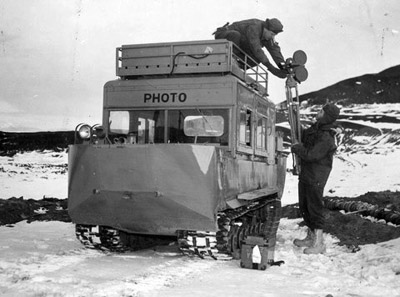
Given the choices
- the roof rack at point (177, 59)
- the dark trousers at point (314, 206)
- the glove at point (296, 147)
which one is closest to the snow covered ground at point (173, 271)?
the dark trousers at point (314, 206)

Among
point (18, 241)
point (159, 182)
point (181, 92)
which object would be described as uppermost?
point (181, 92)

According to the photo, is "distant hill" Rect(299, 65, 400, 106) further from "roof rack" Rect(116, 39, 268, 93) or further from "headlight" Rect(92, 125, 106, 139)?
"headlight" Rect(92, 125, 106, 139)

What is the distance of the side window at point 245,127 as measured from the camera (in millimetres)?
7694

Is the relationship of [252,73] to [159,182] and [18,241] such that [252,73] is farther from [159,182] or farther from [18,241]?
[18,241]

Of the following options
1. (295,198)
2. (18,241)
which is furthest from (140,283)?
(295,198)

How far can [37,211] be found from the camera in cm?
1348

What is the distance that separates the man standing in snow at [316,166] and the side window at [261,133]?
60 centimetres

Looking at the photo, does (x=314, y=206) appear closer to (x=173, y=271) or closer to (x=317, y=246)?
(x=317, y=246)

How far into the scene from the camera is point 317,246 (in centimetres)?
812

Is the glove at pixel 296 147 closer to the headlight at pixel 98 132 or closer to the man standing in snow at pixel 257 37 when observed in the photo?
the man standing in snow at pixel 257 37

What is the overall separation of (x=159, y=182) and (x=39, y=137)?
24.0ft

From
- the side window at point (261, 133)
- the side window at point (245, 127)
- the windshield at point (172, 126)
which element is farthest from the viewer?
the side window at point (261, 133)

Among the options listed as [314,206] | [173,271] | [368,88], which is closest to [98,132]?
[173,271]

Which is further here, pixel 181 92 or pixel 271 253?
pixel 181 92
